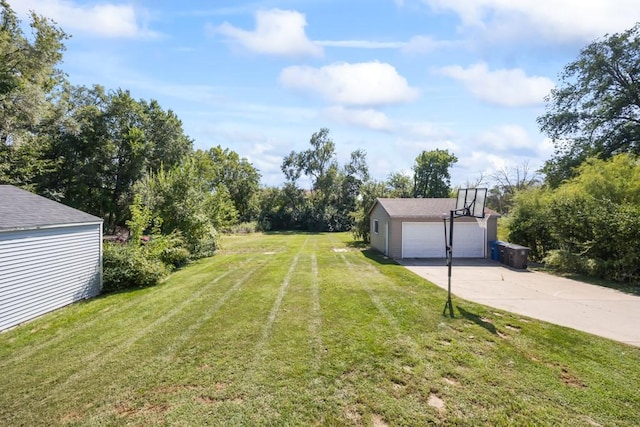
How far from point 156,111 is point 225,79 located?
1445cm

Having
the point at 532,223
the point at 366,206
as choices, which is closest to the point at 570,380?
the point at 532,223

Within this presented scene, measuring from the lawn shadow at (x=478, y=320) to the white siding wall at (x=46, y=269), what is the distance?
965 centimetres

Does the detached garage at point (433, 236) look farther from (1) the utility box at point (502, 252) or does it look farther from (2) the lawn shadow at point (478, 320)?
(2) the lawn shadow at point (478, 320)

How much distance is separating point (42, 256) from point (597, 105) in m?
27.3

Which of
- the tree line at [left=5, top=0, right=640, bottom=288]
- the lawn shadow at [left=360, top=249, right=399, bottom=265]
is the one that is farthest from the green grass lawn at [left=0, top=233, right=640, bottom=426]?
the lawn shadow at [left=360, top=249, right=399, bottom=265]

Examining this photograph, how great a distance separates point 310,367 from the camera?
4.38m

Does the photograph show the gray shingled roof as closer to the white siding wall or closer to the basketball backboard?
the white siding wall

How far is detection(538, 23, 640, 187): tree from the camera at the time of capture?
1738cm

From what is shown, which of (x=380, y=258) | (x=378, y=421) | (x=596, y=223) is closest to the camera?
(x=378, y=421)

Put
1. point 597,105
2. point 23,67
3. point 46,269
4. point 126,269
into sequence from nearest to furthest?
1. point 46,269
2. point 126,269
3. point 23,67
4. point 597,105

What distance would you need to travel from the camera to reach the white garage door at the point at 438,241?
14.5 m

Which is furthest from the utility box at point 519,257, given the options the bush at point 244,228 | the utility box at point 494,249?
the bush at point 244,228

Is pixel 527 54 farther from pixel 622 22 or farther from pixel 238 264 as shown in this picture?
pixel 238 264

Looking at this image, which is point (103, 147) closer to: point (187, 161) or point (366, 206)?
point (187, 161)
